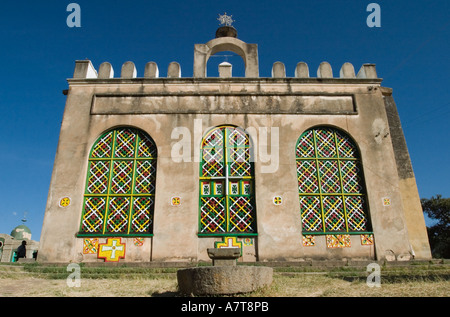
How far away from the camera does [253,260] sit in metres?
9.06

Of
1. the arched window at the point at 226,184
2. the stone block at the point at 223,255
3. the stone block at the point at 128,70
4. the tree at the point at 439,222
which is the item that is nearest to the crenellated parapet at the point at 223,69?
the stone block at the point at 128,70

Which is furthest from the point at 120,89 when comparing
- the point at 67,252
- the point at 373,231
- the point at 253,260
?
the point at 373,231

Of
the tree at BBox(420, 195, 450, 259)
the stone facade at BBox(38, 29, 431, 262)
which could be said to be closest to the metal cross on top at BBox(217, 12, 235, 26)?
the stone facade at BBox(38, 29, 431, 262)

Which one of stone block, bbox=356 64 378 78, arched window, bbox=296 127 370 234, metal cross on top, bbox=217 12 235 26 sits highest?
metal cross on top, bbox=217 12 235 26

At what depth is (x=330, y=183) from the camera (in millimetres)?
9922

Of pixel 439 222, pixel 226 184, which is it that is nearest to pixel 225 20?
pixel 226 184

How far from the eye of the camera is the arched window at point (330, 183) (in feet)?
31.2

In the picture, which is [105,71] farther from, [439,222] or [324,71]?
[439,222]

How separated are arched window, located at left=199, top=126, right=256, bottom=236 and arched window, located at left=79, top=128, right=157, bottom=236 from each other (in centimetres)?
156

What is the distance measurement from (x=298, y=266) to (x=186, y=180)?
12.6 feet

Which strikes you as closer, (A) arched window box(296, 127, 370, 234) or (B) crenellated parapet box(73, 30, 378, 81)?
(A) arched window box(296, 127, 370, 234)

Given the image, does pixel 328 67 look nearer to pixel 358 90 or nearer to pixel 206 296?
pixel 358 90

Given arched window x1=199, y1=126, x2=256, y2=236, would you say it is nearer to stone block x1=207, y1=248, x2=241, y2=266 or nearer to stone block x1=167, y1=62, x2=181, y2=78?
stone block x1=167, y1=62, x2=181, y2=78

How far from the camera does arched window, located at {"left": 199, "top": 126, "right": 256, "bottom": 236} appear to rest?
30.9 feet
